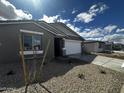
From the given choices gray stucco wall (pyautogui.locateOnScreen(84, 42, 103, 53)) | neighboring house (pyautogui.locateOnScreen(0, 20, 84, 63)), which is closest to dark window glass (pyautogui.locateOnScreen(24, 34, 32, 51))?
neighboring house (pyautogui.locateOnScreen(0, 20, 84, 63))

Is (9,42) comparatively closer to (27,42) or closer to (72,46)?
(27,42)

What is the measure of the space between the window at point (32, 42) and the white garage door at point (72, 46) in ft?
17.9

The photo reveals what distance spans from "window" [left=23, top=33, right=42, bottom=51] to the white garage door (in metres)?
5.45

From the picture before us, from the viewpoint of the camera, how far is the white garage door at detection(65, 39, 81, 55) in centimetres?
1656

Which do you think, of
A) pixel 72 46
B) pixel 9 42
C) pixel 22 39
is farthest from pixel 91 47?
pixel 9 42

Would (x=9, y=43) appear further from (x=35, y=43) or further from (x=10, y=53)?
(x=35, y=43)

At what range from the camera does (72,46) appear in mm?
17859

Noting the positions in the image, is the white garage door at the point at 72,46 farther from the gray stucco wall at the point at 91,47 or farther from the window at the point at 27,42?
the gray stucco wall at the point at 91,47

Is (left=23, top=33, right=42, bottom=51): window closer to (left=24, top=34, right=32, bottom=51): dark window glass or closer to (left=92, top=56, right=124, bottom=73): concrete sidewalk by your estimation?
(left=24, top=34, right=32, bottom=51): dark window glass

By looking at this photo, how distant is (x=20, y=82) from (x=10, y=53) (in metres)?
4.97

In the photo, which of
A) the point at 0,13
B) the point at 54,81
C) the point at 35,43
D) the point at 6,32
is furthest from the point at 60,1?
the point at 0,13

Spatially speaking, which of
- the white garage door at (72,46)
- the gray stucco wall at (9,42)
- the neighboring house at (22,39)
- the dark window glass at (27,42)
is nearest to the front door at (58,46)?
the neighboring house at (22,39)

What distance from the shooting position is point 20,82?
5652mm

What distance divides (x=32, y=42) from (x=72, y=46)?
8.21 metres
